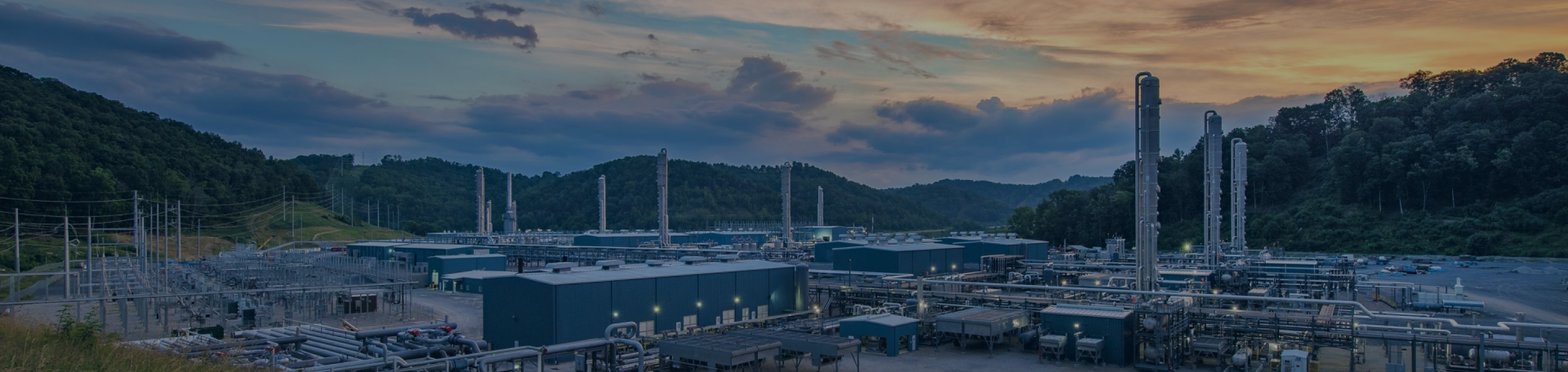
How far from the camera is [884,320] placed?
78.7 feet

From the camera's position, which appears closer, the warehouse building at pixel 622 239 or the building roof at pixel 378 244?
the building roof at pixel 378 244

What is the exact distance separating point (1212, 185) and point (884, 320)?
2460 centimetres

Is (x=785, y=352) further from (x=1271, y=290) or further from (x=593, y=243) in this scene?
(x=593, y=243)

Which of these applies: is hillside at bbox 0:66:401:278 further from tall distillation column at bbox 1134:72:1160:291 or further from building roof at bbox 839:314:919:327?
tall distillation column at bbox 1134:72:1160:291

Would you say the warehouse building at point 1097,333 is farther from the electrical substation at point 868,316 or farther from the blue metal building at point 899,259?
the blue metal building at point 899,259

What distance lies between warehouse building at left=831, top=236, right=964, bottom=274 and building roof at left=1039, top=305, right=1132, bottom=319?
12699mm

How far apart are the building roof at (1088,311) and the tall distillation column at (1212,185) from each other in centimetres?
1828

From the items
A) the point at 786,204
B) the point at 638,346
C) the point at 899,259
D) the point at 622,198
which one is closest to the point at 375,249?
the point at 786,204

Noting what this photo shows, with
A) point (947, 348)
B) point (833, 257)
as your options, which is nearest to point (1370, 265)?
point (833, 257)

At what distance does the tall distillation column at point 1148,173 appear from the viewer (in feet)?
83.9

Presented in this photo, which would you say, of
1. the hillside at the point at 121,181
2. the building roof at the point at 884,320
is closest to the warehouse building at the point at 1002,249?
the building roof at the point at 884,320

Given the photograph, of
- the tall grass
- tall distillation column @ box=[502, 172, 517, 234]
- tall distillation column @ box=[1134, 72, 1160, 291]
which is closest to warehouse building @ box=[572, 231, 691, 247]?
tall distillation column @ box=[502, 172, 517, 234]

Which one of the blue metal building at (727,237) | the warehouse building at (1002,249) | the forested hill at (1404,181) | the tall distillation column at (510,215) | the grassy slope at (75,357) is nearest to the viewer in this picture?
the grassy slope at (75,357)

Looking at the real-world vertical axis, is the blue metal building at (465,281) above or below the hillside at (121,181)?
below
